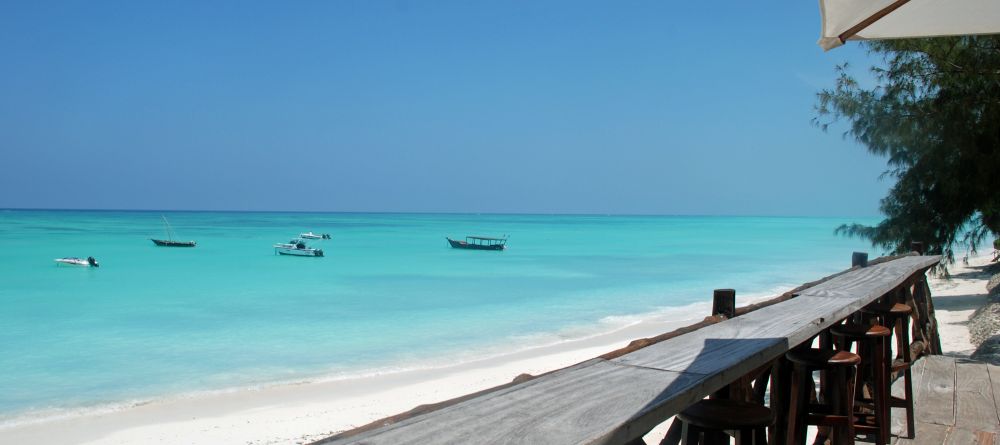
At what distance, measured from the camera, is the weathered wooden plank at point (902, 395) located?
3963 millimetres

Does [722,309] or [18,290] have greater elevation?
[722,309]

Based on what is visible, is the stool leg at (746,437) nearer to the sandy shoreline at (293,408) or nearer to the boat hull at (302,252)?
the sandy shoreline at (293,408)

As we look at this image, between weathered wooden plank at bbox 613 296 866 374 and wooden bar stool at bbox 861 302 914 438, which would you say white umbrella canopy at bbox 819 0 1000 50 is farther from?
wooden bar stool at bbox 861 302 914 438

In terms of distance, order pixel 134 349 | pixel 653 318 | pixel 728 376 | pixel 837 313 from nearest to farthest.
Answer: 1. pixel 728 376
2. pixel 837 313
3. pixel 134 349
4. pixel 653 318

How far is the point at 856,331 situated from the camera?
325cm

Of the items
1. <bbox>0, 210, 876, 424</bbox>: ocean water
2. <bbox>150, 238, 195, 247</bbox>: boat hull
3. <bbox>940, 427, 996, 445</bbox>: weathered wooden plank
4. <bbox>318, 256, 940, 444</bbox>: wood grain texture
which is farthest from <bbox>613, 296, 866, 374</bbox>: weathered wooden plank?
<bbox>150, 238, 195, 247</bbox>: boat hull

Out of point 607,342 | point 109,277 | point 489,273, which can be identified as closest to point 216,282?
point 109,277

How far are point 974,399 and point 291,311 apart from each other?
19104mm

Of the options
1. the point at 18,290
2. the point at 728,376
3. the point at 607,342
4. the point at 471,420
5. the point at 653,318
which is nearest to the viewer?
the point at 471,420

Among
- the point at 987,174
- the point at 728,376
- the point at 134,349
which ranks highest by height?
the point at 987,174

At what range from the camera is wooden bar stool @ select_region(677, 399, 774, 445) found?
1.87 metres

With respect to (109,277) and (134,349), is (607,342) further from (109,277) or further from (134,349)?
(109,277)

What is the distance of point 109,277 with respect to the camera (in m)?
32.2

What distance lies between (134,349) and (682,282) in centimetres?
2030
